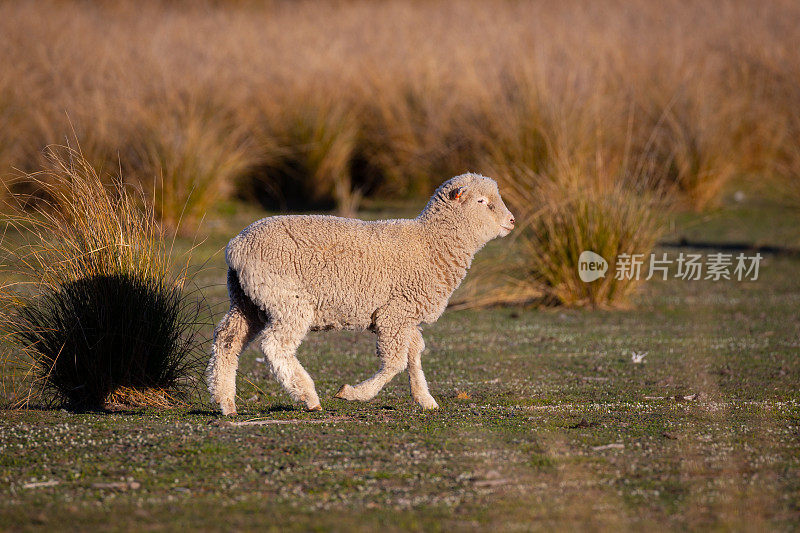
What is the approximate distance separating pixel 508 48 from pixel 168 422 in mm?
18510

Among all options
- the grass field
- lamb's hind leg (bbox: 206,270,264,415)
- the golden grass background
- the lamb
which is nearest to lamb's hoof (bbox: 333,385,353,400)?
the lamb

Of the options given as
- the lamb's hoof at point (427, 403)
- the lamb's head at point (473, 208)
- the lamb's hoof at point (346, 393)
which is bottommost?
the lamb's hoof at point (427, 403)

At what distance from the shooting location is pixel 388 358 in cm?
741

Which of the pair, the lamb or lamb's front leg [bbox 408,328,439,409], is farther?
lamb's front leg [bbox 408,328,439,409]

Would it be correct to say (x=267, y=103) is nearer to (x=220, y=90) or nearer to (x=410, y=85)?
(x=220, y=90)

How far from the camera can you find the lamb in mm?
7121

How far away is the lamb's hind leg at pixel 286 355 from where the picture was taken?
7.03 metres

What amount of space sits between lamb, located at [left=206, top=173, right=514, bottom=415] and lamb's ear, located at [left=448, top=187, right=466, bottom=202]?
0.01 meters

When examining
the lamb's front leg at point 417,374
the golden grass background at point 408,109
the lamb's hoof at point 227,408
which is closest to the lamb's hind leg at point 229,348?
A: the lamb's hoof at point 227,408

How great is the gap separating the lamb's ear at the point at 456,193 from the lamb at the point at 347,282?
1 centimetres

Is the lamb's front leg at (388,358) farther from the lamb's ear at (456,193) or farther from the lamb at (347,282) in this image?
the lamb's ear at (456,193)

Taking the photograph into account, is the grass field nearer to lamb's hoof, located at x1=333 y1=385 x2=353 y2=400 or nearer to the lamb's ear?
lamb's hoof, located at x1=333 y1=385 x2=353 y2=400

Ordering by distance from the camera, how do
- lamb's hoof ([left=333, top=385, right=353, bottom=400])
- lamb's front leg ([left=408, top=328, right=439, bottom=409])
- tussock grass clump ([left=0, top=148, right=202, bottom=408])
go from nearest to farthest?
lamb's hoof ([left=333, top=385, right=353, bottom=400]) < lamb's front leg ([left=408, top=328, right=439, bottom=409]) < tussock grass clump ([left=0, top=148, right=202, bottom=408])

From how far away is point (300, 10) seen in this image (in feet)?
112
